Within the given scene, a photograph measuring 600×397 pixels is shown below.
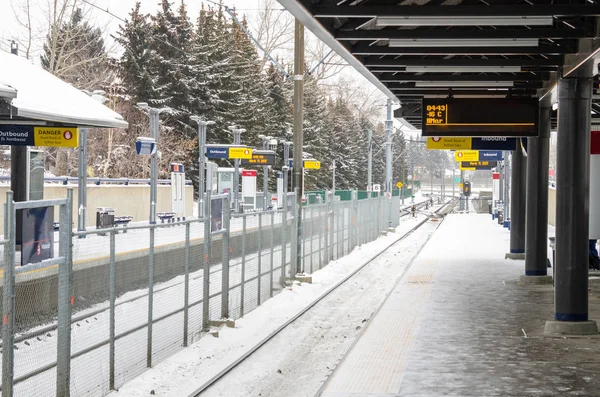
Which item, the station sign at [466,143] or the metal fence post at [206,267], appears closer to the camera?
the metal fence post at [206,267]

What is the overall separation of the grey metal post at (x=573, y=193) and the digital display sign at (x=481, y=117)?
2078mm

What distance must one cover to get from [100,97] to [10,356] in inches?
704

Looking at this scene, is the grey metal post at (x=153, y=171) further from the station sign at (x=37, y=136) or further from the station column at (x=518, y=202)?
the station sign at (x=37, y=136)

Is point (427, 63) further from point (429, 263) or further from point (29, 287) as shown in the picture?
point (429, 263)

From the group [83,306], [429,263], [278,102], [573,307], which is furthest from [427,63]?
[278,102]

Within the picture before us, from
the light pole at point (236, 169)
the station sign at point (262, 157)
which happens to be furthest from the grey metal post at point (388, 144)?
the light pole at point (236, 169)

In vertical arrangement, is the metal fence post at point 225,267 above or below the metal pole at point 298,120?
below

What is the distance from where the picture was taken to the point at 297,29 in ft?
66.9

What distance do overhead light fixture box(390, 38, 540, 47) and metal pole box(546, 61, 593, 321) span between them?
2.88 ft

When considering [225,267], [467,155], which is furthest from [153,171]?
[467,155]

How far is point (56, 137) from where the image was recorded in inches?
602

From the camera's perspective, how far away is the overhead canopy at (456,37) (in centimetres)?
1009

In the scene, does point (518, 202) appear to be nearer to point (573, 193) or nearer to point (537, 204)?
point (537, 204)

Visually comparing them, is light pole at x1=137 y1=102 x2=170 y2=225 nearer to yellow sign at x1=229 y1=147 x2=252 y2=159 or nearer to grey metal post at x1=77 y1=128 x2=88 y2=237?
grey metal post at x1=77 y1=128 x2=88 y2=237
